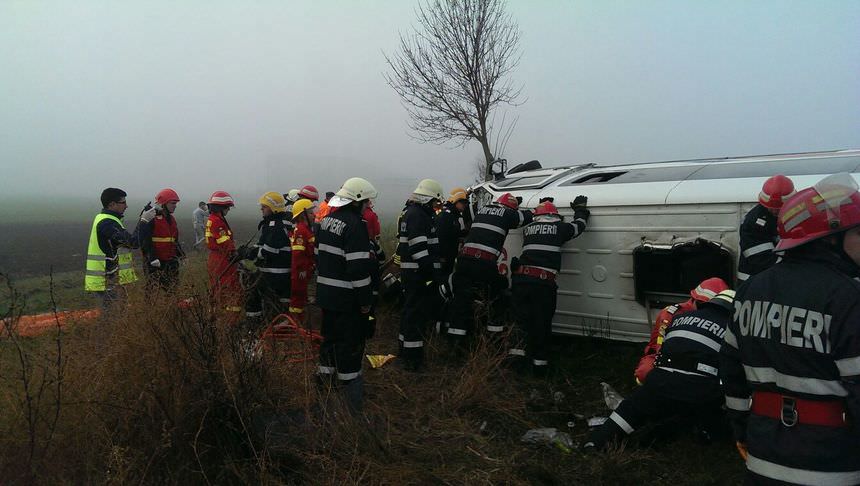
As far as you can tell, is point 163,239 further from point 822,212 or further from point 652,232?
point 822,212

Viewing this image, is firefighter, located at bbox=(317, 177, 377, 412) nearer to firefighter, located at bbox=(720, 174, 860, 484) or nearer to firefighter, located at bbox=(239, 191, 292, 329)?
firefighter, located at bbox=(239, 191, 292, 329)

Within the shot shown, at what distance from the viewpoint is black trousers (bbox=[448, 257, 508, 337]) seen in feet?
17.5

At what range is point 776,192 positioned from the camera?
3.90 metres

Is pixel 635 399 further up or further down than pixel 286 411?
further down

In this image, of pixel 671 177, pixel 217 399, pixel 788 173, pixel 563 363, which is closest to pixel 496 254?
pixel 563 363

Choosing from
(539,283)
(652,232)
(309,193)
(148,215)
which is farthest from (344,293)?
(309,193)

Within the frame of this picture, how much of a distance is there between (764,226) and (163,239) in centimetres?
635

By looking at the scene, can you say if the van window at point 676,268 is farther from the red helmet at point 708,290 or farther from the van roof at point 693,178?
the red helmet at point 708,290

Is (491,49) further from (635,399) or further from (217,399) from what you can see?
(217,399)

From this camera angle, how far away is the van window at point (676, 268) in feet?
14.2

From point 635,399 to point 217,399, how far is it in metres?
2.65

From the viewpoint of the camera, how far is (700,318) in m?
3.32

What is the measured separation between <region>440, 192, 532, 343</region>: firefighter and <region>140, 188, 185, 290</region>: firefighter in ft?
11.1

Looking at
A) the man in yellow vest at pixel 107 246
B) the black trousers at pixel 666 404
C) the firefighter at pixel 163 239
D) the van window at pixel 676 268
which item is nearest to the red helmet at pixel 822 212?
the black trousers at pixel 666 404
